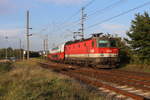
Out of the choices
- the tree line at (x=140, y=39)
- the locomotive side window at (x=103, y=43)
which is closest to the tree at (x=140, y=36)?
the tree line at (x=140, y=39)

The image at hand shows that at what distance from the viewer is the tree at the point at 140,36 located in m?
21.3

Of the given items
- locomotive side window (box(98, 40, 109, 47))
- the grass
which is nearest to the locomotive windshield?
locomotive side window (box(98, 40, 109, 47))

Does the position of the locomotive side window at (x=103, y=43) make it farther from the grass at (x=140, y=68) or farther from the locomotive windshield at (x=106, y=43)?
the grass at (x=140, y=68)

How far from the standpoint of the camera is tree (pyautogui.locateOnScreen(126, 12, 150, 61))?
21344 mm

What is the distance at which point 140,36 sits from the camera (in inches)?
851

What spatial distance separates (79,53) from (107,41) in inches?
210

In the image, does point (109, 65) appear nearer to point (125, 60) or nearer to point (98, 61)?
point (98, 61)

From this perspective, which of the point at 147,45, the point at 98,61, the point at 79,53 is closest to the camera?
the point at 147,45

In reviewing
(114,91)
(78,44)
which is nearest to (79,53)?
(78,44)

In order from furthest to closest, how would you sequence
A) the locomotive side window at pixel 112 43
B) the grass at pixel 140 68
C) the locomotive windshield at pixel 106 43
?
the locomotive side window at pixel 112 43, the locomotive windshield at pixel 106 43, the grass at pixel 140 68

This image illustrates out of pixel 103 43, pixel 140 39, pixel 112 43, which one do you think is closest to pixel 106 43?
pixel 103 43

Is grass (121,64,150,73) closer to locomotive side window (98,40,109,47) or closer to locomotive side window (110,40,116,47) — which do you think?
locomotive side window (110,40,116,47)

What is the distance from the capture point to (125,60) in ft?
92.8

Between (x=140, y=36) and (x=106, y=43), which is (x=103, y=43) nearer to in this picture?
(x=106, y=43)
